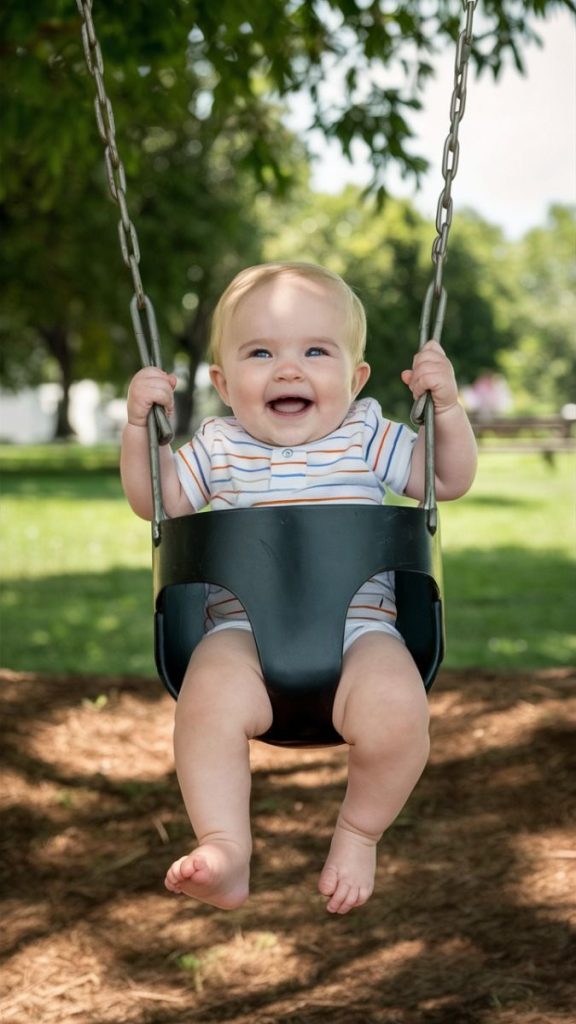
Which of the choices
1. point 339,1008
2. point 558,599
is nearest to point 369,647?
point 339,1008

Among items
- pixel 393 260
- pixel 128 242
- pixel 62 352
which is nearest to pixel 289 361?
pixel 128 242

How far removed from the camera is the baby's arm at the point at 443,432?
9.12 ft

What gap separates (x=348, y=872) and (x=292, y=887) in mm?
1791

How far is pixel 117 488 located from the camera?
2106 cm

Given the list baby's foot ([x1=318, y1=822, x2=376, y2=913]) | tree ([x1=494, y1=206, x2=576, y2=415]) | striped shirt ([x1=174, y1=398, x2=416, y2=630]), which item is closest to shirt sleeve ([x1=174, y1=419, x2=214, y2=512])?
striped shirt ([x1=174, y1=398, x2=416, y2=630])

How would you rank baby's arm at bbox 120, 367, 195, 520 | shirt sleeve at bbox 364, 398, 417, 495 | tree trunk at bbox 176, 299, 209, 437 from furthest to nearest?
tree trunk at bbox 176, 299, 209, 437 < shirt sleeve at bbox 364, 398, 417, 495 < baby's arm at bbox 120, 367, 195, 520

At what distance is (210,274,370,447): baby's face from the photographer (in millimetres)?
2811

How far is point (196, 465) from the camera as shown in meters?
2.99

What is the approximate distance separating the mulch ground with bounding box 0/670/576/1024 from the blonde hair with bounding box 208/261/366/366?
1819mm

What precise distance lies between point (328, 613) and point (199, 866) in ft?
1.83

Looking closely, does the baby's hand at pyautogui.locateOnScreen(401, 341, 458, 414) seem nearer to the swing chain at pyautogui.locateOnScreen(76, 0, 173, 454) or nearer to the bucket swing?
the bucket swing

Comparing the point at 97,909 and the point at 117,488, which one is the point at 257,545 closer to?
the point at 97,909

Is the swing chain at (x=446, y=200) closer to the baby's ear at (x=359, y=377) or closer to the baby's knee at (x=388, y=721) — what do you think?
the baby's ear at (x=359, y=377)

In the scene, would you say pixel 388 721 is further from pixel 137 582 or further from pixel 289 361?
pixel 137 582
